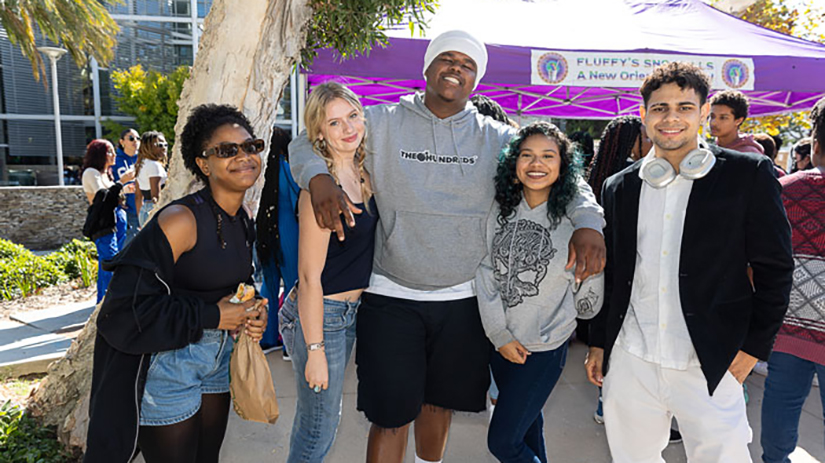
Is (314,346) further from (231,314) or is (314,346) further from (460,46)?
(460,46)

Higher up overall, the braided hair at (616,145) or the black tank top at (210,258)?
the braided hair at (616,145)

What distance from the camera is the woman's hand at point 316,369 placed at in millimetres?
1994

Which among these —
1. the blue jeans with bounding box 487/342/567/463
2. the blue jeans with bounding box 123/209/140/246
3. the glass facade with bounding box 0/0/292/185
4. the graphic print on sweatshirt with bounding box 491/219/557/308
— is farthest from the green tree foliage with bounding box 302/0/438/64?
the glass facade with bounding box 0/0/292/185

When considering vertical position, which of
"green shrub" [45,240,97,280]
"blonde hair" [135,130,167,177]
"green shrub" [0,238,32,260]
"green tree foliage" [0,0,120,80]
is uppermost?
"green tree foliage" [0,0,120,80]

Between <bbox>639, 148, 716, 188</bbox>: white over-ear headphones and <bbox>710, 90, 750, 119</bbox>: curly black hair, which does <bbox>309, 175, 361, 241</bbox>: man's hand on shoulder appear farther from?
<bbox>710, 90, 750, 119</bbox>: curly black hair

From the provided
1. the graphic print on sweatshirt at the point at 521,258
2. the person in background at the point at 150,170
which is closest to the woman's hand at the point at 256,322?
the graphic print on sweatshirt at the point at 521,258

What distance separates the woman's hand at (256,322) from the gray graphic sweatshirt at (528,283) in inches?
34.0

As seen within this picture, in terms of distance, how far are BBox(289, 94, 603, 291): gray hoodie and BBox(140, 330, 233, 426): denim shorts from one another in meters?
0.71

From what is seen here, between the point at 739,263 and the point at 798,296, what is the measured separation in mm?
698

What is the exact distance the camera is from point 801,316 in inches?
90.1

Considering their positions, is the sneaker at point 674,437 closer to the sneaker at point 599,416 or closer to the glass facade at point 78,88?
the sneaker at point 599,416

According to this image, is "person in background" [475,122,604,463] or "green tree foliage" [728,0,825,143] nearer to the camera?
"person in background" [475,122,604,463]

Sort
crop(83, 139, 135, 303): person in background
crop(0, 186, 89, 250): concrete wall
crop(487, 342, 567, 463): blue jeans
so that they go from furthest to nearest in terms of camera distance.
→ crop(0, 186, 89, 250): concrete wall → crop(83, 139, 135, 303): person in background → crop(487, 342, 567, 463): blue jeans

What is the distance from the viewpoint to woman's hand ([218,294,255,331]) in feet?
6.13
